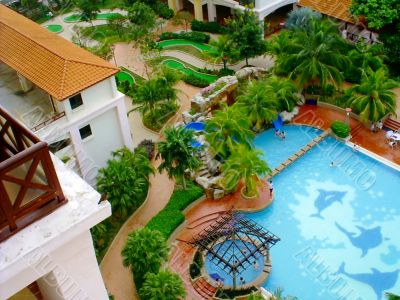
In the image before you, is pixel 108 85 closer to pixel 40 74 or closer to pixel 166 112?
pixel 40 74

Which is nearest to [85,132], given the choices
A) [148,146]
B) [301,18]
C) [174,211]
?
[148,146]

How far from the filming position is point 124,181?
1103 inches

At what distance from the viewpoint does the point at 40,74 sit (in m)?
27.7

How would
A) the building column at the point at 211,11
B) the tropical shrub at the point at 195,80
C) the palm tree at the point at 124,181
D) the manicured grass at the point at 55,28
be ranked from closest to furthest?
the palm tree at the point at 124,181 < the tropical shrub at the point at 195,80 < the building column at the point at 211,11 < the manicured grass at the point at 55,28

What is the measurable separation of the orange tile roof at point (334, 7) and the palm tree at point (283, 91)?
9070mm

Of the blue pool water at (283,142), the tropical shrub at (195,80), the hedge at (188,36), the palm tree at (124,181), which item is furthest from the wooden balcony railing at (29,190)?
the hedge at (188,36)

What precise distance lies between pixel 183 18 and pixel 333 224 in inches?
1093

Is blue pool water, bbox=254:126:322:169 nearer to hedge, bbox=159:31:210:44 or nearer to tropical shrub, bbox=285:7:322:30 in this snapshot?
tropical shrub, bbox=285:7:322:30

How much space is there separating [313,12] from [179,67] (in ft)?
37.9

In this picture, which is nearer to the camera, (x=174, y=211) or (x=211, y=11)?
(x=174, y=211)

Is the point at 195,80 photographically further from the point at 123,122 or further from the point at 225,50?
the point at 123,122

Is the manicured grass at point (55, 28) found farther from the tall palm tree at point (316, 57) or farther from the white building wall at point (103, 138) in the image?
the tall palm tree at point (316, 57)

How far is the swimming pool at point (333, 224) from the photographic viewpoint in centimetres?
2603

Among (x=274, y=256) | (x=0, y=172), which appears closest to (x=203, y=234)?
(x=274, y=256)
